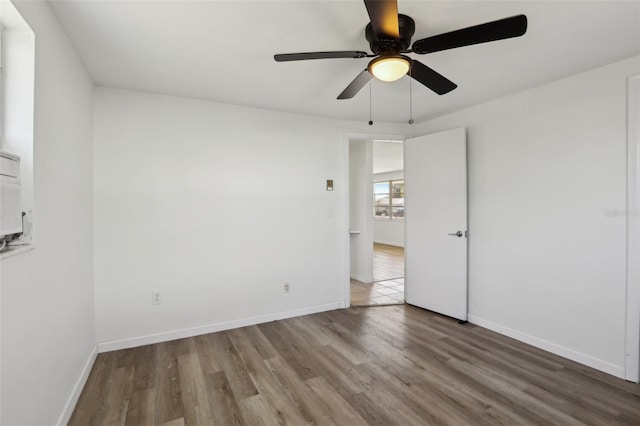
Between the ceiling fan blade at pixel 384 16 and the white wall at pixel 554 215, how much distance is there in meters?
1.97

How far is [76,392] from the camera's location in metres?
1.88

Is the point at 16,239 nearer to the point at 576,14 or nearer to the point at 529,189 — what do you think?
the point at 576,14

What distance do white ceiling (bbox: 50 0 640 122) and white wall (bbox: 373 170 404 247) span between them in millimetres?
6287

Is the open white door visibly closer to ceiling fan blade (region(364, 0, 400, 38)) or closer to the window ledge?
ceiling fan blade (region(364, 0, 400, 38))

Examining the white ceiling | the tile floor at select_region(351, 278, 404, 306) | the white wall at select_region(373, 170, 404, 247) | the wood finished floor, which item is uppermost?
the white ceiling

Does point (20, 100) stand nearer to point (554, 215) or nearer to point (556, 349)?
point (554, 215)

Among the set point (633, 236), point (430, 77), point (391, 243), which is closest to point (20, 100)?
point (430, 77)

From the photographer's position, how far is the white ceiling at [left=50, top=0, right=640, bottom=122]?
1582 millimetres

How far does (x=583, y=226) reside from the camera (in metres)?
2.37

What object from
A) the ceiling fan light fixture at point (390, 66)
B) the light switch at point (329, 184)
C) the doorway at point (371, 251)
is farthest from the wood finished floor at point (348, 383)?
the ceiling fan light fixture at point (390, 66)

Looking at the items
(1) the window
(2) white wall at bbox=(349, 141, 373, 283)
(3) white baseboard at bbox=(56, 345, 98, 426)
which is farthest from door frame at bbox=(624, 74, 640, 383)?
(1) the window

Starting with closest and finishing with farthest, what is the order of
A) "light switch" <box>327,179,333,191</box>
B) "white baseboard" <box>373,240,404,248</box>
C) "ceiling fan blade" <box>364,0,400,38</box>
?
"ceiling fan blade" <box>364,0,400,38</box>
"light switch" <box>327,179,333,191</box>
"white baseboard" <box>373,240,404,248</box>

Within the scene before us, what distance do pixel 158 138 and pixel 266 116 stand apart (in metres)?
1.10

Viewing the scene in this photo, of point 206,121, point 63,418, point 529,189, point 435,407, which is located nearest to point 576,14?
Result: point 529,189
